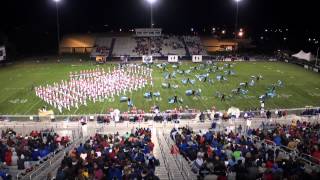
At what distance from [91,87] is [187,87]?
9.18m

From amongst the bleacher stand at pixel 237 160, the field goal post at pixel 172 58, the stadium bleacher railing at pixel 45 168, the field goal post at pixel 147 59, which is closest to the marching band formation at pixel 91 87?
the field goal post at pixel 147 59

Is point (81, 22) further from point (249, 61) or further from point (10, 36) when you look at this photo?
point (249, 61)

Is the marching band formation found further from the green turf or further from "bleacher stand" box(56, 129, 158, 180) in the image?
"bleacher stand" box(56, 129, 158, 180)

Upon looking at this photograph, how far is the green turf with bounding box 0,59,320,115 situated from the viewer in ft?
107

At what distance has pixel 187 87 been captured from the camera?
1567 inches

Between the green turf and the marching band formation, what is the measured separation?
0.94 meters

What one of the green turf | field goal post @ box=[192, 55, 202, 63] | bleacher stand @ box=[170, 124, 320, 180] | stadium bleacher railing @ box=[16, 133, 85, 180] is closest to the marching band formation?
the green turf

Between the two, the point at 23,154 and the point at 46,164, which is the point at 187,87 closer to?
the point at 23,154

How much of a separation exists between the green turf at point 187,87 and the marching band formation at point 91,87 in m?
0.94

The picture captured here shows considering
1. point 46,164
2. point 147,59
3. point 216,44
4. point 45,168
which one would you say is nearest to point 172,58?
point 147,59

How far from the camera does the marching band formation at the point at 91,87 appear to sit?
110 ft

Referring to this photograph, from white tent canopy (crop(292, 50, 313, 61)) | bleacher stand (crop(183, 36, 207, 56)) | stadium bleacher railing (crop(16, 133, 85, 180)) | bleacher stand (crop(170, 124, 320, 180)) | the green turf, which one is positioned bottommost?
stadium bleacher railing (crop(16, 133, 85, 180))

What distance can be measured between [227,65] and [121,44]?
23.4m

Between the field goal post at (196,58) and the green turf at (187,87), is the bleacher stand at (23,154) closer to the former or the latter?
the green turf at (187,87)
